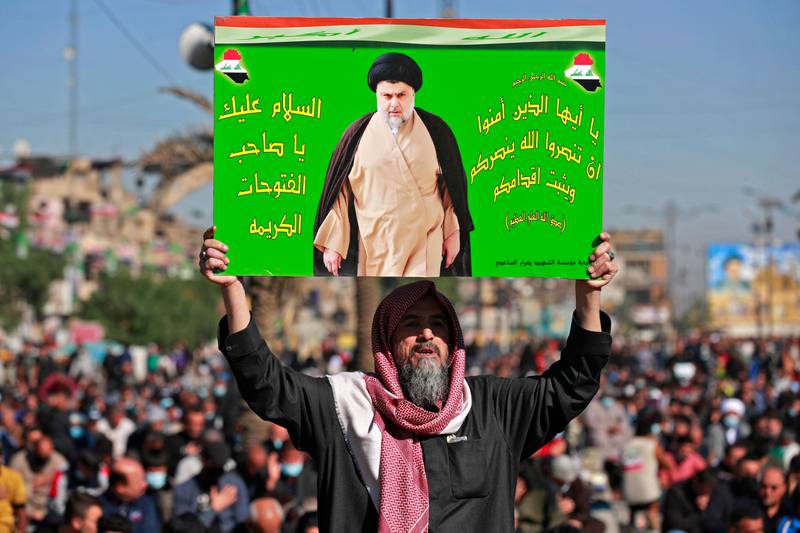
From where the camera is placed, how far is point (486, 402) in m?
4.61

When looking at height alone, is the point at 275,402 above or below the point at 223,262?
below

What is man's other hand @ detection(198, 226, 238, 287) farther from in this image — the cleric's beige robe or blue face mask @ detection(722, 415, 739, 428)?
blue face mask @ detection(722, 415, 739, 428)

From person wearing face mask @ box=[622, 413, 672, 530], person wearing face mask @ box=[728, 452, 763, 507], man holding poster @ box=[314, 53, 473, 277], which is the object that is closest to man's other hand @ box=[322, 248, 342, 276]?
man holding poster @ box=[314, 53, 473, 277]

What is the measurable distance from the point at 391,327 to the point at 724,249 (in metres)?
74.5

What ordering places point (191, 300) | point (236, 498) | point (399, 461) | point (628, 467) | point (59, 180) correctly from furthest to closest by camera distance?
point (59, 180) → point (191, 300) → point (628, 467) → point (236, 498) → point (399, 461)

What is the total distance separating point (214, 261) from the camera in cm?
442

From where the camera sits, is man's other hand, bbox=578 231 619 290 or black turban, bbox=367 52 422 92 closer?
man's other hand, bbox=578 231 619 290

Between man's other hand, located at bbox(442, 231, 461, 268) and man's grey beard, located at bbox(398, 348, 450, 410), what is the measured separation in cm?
34

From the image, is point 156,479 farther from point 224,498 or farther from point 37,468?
point 224,498

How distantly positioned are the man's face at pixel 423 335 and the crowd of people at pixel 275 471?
2903mm

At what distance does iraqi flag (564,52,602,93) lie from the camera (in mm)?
4625

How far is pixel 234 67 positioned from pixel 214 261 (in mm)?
655

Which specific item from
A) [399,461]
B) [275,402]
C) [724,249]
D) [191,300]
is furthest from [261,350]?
[724,249]

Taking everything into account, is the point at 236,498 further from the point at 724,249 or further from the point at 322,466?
the point at 724,249
